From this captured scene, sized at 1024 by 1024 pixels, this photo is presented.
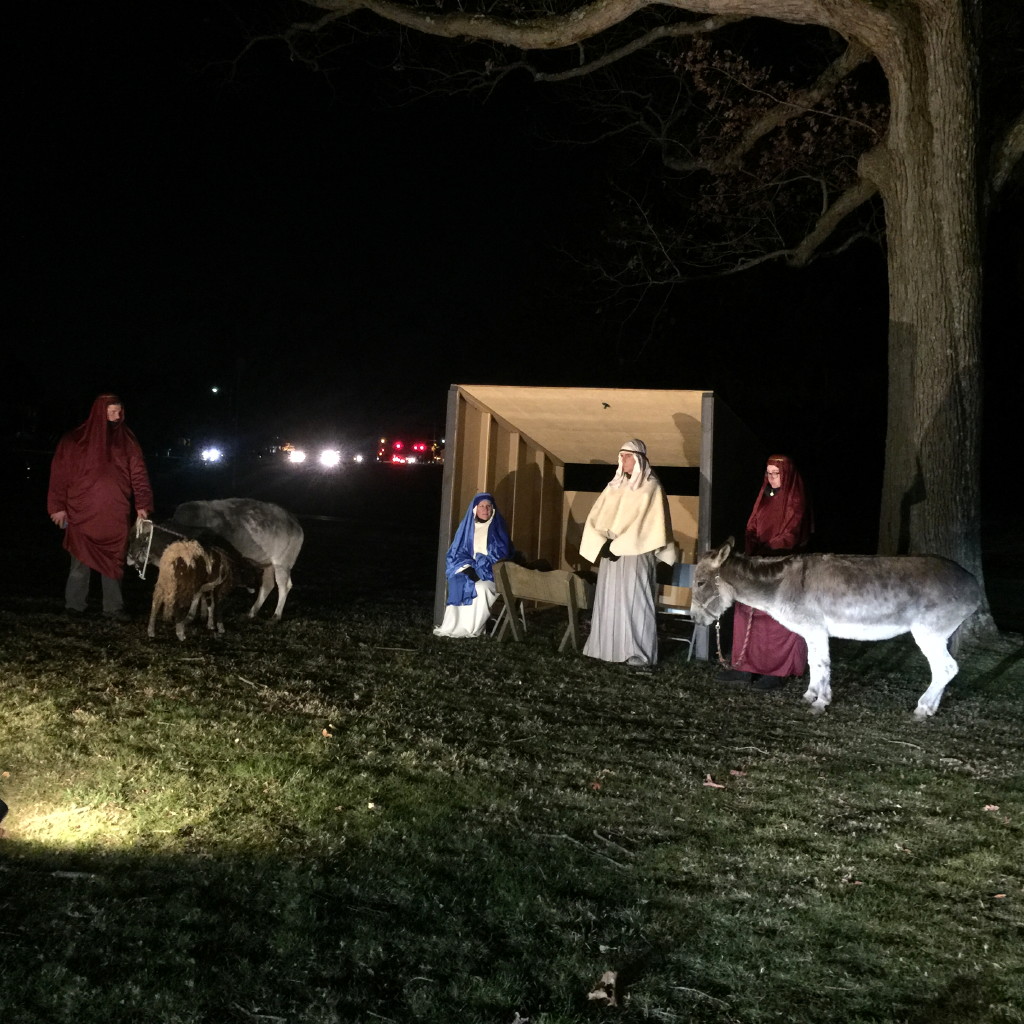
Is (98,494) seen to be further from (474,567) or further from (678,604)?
(678,604)

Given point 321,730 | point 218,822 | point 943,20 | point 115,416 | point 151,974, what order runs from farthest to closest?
point 943,20 → point 115,416 → point 321,730 → point 218,822 → point 151,974

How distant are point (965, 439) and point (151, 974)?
393 inches

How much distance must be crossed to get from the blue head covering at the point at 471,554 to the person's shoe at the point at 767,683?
2.93m

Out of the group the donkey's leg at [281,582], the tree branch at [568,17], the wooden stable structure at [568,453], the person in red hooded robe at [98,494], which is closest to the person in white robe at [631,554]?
the wooden stable structure at [568,453]

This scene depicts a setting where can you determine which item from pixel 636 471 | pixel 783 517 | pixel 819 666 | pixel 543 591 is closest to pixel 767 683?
pixel 819 666

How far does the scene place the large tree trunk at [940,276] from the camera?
37.4ft

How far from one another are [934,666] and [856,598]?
2.66 feet

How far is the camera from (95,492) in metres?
10.4

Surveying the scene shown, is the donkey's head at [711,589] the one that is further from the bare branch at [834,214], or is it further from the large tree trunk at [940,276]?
the bare branch at [834,214]

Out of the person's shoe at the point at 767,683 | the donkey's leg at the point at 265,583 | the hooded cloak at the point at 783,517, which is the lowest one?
the person's shoe at the point at 767,683

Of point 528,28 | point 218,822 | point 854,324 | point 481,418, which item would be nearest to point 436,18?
point 528,28

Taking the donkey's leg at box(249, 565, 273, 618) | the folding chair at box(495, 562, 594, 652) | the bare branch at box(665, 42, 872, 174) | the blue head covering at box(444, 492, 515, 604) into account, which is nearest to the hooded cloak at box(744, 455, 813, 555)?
the folding chair at box(495, 562, 594, 652)

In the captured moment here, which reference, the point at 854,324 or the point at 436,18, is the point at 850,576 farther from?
the point at 854,324

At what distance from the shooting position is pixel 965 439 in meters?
11.6
